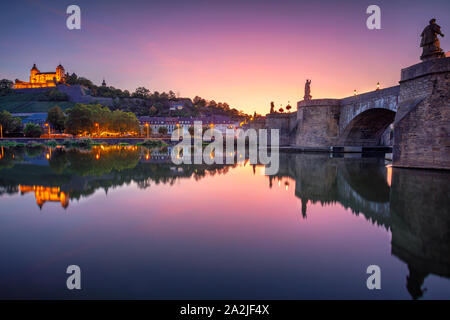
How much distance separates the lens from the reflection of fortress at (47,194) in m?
6.72

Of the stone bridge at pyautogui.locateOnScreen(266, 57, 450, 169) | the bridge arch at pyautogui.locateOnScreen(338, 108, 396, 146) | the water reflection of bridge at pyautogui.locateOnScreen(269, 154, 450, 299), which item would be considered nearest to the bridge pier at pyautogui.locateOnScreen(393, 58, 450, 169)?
the stone bridge at pyautogui.locateOnScreen(266, 57, 450, 169)

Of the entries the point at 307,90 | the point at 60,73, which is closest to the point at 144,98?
the point at 60,73

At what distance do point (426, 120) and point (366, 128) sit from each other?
46.8 feet

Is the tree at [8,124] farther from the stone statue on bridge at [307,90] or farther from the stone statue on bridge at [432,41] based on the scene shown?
the stone statue on bridge at [432,41]

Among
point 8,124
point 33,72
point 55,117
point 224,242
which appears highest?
point 33,72

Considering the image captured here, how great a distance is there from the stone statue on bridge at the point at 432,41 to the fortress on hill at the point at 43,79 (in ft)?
454

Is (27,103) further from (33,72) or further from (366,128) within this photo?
(366,128)

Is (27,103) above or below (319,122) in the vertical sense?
above

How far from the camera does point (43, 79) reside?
128250mm

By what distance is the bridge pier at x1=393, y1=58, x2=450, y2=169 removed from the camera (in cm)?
1163

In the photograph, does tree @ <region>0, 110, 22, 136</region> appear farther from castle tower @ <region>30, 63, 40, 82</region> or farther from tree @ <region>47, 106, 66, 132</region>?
castle tower @ <region>30, 63, 40, 82</region>

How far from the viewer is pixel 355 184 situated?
31.2ft

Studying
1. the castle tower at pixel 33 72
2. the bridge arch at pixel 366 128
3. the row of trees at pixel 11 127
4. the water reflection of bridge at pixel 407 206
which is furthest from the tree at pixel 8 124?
the castle tower at pixel 33 72

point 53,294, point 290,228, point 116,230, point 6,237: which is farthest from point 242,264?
point 6,237
